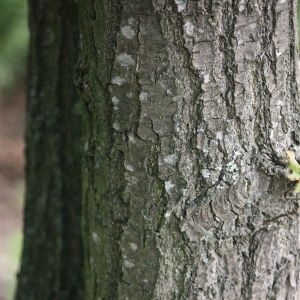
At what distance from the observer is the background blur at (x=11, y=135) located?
2664 millimetres

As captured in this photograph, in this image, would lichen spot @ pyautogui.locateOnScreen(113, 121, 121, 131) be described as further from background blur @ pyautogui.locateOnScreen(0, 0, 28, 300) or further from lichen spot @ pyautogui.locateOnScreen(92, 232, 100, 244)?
background blur @ pyautogui.locateOnScreen(0, 0, 28, 300)

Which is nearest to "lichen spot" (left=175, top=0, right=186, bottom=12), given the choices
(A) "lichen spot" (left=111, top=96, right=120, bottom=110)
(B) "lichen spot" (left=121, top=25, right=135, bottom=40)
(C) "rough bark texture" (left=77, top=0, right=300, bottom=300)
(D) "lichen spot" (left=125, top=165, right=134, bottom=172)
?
(C) "rough bark texture" (left=77, top=0, right=300, bottom=300)

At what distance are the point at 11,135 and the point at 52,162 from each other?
3775 mm

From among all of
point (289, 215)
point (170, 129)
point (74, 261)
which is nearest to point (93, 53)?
point (170, 129)

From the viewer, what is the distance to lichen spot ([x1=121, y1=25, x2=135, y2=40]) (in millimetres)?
1107

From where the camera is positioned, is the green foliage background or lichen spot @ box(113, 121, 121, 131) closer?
lichen spot @ box(113, 121, 121, 131)

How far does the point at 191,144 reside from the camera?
1169 millimetres

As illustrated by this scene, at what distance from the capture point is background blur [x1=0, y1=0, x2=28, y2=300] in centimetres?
266

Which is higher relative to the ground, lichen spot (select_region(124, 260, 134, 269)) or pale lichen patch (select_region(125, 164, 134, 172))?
pale lichen patch (select_region(125, 164, 134, 172))

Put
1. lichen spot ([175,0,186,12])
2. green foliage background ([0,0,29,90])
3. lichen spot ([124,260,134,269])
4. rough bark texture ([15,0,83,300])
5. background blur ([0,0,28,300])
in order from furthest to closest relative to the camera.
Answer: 1. background blur ([0,0,28,300])
2. green foliage background ([0,0,29,90])
3. rough bark texture ([15,0,83,300])
4. lichen spot ([124,260,134,269])
5. lichen spot ([175,0,186,12])

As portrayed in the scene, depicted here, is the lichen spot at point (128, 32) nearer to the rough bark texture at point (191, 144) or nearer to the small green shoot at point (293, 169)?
the rough bark texture at point (191, 144)

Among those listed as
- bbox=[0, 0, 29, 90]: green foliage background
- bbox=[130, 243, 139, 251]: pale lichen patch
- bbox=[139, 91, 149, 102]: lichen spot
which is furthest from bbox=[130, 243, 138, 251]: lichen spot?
bbox=[0, 0, 29, 90]: green foliage background

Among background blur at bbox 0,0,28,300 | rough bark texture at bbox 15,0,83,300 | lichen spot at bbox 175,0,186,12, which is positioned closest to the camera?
lichen spot at bbox 175,0,186,12

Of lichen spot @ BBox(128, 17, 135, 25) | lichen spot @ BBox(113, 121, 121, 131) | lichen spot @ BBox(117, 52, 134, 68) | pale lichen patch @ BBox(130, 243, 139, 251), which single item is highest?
lichen spot @ BBox(128, 17, 135, 25)
